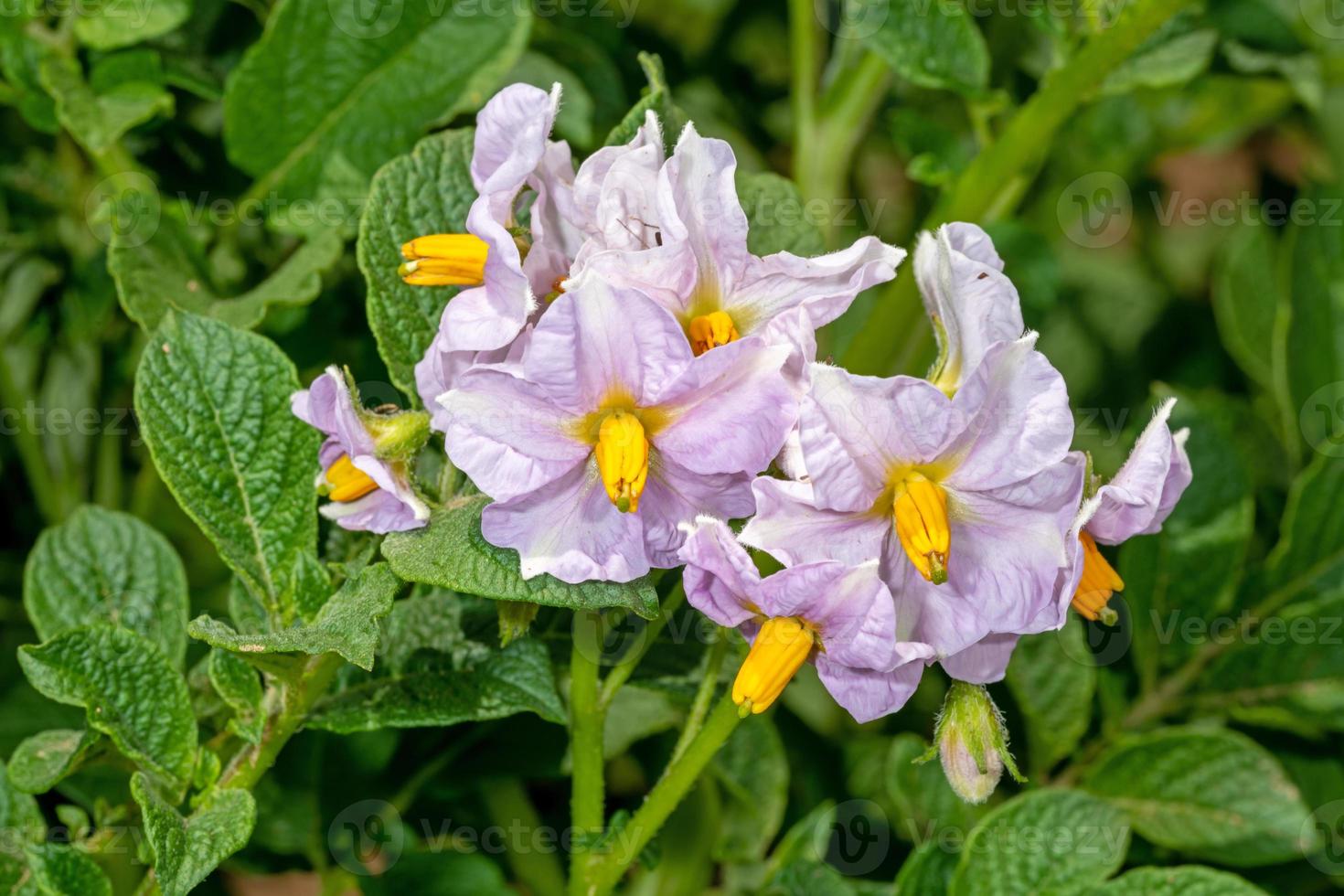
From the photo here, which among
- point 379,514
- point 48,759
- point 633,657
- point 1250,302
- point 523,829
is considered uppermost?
point 379,514

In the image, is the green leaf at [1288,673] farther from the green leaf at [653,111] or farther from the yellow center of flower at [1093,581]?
the green leaf at [653,111]

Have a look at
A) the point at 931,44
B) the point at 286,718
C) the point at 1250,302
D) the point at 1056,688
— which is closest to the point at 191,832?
the point at 286,718

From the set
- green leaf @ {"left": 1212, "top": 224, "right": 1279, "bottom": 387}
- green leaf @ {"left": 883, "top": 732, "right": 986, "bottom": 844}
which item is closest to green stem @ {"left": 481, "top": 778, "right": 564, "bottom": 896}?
green leaf @ {"left": 883, "top": 732, "right": 986, "bottom": 844}

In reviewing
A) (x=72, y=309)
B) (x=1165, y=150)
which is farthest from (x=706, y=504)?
(x=1165, y=150)

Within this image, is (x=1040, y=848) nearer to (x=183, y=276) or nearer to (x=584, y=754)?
(x=584, y=754)

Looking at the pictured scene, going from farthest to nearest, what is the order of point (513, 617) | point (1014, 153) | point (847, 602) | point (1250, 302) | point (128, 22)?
point (1250, 302)
point (1014, 153)
point (128, 22)
point (513, 617)
point (847, 602)

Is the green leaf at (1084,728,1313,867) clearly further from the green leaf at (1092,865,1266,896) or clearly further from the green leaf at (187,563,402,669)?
the green leaf at (187,563,402,669)

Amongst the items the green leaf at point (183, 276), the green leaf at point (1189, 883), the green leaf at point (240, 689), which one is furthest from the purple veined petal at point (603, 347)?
the green leaf at point (1189, 883)
